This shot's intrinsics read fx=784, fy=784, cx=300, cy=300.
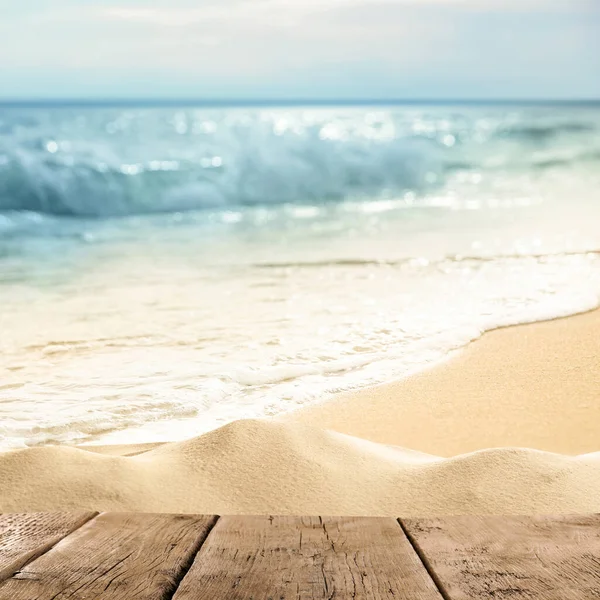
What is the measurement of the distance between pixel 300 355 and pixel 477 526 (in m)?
2.36

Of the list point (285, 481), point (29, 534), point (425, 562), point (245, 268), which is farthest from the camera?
point (245, 268)

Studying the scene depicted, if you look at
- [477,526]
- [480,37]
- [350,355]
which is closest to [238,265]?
[350,355]

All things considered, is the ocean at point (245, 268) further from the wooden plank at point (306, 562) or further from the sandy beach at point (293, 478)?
the wooden plank at point (306, 562)

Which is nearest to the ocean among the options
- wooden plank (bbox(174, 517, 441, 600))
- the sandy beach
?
the sandy beach

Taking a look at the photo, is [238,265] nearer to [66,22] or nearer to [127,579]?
[127,579]

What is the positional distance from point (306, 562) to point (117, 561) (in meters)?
0.22

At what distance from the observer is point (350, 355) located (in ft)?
10.8

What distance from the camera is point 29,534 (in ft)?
3.21

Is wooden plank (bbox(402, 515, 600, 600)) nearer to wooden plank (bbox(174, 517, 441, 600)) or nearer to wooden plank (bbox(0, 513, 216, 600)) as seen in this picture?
wooden plank (bbox(174, 517, 441, 600))

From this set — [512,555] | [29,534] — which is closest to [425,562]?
[512,555]

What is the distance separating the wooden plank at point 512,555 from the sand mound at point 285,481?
575mm

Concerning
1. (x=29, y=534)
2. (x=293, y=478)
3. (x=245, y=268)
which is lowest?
(x=245, y=268)

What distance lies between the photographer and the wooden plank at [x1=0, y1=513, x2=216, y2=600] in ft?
2.67

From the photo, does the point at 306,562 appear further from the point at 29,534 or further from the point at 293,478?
the point at 293,478
